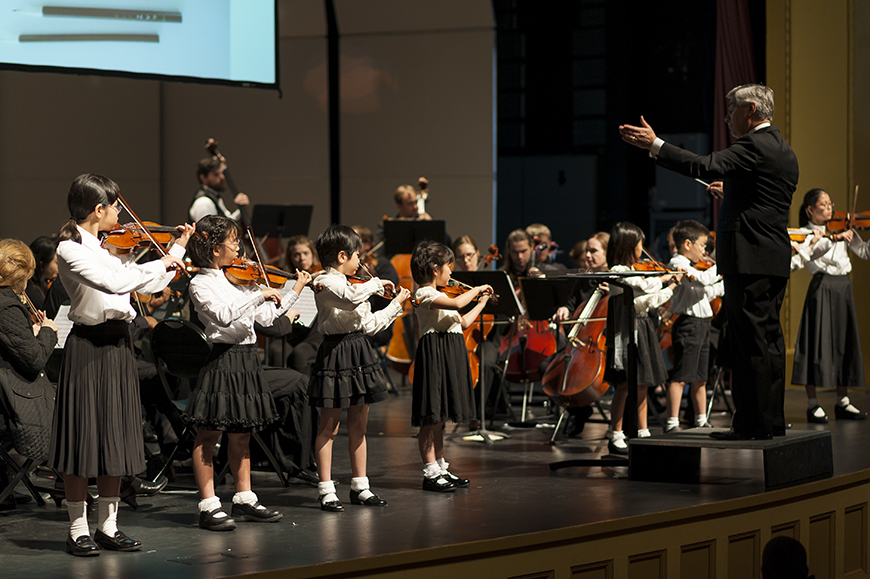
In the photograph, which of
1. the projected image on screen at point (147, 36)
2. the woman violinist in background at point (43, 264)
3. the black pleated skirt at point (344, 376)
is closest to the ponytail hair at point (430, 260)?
the black pleated skirt at point (344, 376)

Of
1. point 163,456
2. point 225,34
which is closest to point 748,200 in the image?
point 163,456

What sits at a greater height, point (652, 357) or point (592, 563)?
point (652, 357)

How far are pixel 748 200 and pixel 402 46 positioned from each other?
249 inches

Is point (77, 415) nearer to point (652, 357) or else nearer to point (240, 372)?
point (240, 372)

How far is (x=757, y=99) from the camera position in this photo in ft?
12.4

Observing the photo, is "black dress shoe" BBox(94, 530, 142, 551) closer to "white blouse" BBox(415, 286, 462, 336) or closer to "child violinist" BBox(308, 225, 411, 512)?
"child violinist" BBox(308, 225, 411, 512)

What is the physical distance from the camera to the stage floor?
3.04m

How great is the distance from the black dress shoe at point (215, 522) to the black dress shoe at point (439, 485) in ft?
3.04

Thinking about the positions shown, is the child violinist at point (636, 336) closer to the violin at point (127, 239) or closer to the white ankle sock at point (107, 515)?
the violin at point (127, 239)

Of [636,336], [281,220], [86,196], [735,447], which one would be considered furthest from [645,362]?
[281,220]

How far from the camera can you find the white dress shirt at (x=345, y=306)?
3861 mm

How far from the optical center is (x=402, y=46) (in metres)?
9.53

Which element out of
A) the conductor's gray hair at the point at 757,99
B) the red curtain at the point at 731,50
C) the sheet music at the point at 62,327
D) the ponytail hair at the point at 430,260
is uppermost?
the red curtain at the point at 731,50

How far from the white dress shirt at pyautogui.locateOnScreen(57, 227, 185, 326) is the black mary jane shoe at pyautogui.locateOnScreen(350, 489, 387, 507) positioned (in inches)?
46.9
